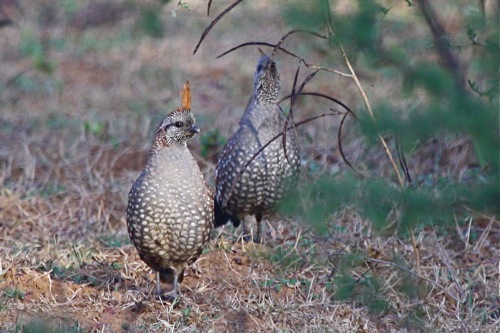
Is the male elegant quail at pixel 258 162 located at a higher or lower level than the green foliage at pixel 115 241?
higher

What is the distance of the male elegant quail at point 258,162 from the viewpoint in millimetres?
6387

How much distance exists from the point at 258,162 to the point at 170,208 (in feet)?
3.80

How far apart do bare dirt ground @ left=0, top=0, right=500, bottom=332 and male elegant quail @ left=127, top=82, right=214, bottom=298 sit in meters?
0.30

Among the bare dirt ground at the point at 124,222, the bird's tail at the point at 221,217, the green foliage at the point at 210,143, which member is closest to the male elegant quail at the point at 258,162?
the bird's tail at the point at 221,217

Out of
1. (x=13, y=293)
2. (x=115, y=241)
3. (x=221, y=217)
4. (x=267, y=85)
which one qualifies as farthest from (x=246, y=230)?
(x=13, y=293)

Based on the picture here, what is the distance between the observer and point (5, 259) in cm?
611

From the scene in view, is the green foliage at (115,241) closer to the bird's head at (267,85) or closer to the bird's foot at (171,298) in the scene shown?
the bird's foot at (171,298)

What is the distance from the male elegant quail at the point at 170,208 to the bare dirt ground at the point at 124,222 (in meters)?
0.30

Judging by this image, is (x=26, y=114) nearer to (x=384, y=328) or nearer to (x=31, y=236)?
(x=31, y=236)

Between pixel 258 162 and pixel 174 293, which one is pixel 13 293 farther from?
pixel 258 162

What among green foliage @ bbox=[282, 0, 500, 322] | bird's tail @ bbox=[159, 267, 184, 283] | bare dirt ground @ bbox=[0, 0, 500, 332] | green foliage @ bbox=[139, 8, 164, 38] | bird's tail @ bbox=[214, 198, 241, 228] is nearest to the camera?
green foliage @ bbox=[282, 0, 500, 322]

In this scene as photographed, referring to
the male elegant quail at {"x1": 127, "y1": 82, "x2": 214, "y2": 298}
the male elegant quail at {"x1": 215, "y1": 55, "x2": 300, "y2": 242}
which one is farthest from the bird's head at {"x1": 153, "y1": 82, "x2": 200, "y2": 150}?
the male elegant quail at {"x1": 215, "y1": 55, "x2": 300, "y2": 242}

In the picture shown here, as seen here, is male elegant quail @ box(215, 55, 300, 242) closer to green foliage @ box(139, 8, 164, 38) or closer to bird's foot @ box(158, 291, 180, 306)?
bird's foot @ box(158, 291, 180, 306)

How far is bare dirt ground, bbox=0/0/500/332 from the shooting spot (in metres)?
5.37
